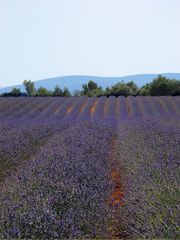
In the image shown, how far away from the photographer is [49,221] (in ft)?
10.5

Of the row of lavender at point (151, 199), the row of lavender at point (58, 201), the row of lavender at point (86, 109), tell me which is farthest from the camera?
the row of lavender at point (86, 109)

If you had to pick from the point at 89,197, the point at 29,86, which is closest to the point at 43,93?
the point at 29,86

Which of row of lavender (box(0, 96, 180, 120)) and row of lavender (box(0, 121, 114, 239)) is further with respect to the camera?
row of lavender (box(0, 96, 180, 120))

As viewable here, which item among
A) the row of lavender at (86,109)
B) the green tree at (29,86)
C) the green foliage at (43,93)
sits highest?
the row of lavender at (86,109)

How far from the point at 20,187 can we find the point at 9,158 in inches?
138

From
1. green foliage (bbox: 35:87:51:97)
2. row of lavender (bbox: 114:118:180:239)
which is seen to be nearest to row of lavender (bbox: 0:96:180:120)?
row of lavender (bbox: 114:118:180:239)

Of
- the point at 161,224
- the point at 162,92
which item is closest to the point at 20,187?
the point at 161,224

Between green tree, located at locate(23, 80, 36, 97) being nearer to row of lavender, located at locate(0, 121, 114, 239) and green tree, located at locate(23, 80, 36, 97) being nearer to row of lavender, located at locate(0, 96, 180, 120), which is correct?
row of lavender, located at locate(0, 96, 180, 120)

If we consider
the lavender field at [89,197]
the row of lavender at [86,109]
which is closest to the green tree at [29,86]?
the row of lavender at [86,109]

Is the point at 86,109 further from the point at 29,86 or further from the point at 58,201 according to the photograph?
the point at 29,86

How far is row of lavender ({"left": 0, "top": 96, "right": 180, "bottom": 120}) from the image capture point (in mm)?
23141

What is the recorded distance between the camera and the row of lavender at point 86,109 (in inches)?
911

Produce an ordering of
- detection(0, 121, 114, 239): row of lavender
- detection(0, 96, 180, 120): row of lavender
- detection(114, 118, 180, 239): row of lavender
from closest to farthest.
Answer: detection(0, 121, 114, 239): row of lavender < detection(114, 118, 180, 239): row of lavender < detection(0, 96, 180, 120): row of lavender

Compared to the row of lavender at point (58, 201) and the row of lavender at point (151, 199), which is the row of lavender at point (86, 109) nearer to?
the row of lavender at point (151, 199)
